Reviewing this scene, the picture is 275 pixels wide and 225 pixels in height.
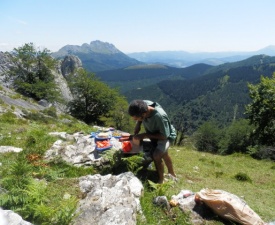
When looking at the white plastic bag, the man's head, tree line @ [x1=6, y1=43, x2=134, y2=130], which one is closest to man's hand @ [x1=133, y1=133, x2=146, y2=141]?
the man's head

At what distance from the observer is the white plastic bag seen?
7051mm

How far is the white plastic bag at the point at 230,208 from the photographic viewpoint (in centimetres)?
705

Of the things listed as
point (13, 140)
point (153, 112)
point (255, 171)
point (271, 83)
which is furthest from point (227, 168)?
point (271, 83)

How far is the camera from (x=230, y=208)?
715cm

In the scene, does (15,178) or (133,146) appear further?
(133,146)

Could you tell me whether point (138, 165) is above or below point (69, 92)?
above

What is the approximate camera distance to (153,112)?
8797mm

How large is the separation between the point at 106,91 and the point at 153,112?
5505cm

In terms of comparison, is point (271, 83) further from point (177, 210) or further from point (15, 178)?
point (15, 178)

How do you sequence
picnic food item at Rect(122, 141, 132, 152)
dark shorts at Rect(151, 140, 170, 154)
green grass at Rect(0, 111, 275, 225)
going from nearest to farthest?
green grass at Rect(0, 111, 275, 225) < dark shorts at Rect(151, 140, 170, 154) < picnic food item at Rect(122, 141, 132, 152)

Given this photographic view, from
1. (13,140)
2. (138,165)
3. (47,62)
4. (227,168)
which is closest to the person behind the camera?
(138,165)

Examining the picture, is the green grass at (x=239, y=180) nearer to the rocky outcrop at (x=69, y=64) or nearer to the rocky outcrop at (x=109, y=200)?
the rocky outcrop at (x=109, y=200)

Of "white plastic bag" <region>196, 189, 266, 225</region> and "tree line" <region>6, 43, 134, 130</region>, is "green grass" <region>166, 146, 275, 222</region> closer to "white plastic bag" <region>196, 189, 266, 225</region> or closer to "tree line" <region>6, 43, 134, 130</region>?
"white plastic bag" <region>196, 189, 266, 225</region>

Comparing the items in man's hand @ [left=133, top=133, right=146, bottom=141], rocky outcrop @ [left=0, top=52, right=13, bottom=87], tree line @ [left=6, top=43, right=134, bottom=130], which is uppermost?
rocky outcrop @ [left=0, top=52, right=13, bottom=87]
